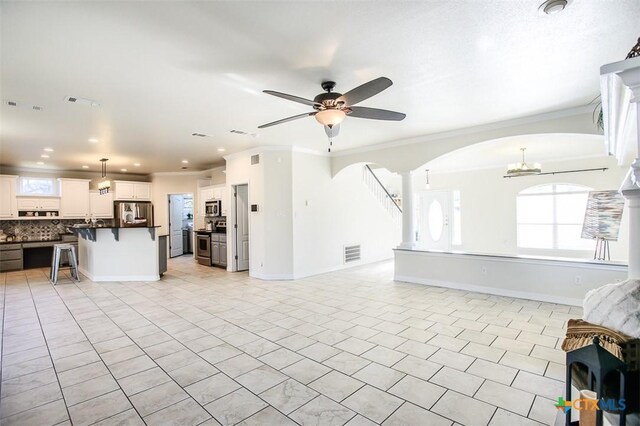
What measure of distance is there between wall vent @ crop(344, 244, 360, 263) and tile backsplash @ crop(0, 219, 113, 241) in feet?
25.3

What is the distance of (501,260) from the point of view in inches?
199

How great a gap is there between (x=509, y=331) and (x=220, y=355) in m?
3.17

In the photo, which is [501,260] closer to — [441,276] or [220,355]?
[441,276]

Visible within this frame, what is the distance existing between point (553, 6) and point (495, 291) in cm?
424

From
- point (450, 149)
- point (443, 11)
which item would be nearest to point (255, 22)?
point (443, 11)

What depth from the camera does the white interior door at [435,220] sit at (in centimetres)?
930

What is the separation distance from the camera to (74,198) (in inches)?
344

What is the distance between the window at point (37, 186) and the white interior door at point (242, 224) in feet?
18.0

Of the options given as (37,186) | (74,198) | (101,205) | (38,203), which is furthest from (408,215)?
(37,186)

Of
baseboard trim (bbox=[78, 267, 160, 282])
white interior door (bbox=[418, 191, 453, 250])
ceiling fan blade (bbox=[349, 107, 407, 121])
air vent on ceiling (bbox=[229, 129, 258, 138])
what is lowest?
baseboard trim (bbox=[78, 267, 160, 282])

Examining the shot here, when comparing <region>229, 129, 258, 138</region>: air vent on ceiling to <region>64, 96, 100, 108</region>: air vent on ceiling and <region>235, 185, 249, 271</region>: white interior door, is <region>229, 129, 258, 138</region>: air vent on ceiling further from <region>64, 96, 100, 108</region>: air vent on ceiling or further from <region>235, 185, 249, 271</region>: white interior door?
<region>235, 185, 249, 271</region>: white interior door

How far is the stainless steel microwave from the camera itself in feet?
27.0

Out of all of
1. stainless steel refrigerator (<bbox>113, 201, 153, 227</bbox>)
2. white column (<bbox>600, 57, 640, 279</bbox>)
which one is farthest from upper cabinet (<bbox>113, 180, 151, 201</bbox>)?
white column (<bbox>600, 57, 640, 279</bbox>)

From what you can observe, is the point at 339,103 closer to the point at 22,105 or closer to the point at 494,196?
the point at 22,105
